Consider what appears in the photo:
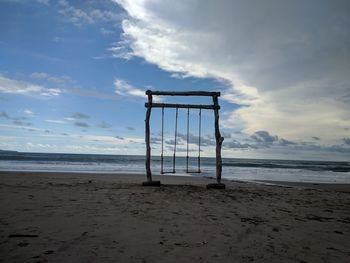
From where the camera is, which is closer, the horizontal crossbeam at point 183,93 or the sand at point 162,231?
the sand at point 162,231

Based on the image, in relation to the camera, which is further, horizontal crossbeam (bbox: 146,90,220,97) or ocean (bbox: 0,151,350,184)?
ocean (bbox: 0,151,350,184)

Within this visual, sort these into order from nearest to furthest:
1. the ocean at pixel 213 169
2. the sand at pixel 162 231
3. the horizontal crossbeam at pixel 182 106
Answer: the sand at pixel 162 231, the horizontal crossbeam at pixel 182 106, the ocean at pixel 213 169

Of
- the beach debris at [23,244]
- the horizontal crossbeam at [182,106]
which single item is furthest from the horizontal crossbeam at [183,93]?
the beach debris at [23,244]

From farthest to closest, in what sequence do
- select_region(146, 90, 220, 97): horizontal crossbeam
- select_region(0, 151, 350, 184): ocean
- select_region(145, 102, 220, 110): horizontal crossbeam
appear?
select_region(0, 151, 350, 184): ocean < select_region(145, 102, 220, 110): horizontal crossbeam < select_region(146, 90, 220, 97): horizontal crossbeam

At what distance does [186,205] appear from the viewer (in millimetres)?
7582

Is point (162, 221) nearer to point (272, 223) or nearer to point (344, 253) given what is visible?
point (272, 223)

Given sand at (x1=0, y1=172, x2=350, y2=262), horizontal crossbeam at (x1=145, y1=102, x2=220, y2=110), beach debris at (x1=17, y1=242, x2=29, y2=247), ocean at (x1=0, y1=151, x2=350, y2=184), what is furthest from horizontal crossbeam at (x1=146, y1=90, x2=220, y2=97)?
beach debris at (x1=17, y1=242, x2=29, y2=247)

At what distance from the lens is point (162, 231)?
5.07m

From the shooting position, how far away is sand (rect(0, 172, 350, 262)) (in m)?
3.99

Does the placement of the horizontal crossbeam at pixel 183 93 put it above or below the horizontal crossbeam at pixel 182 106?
above

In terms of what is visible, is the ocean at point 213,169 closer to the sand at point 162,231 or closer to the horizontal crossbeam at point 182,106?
the horizontal crossbeam at point 182,106

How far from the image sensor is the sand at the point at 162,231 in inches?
157

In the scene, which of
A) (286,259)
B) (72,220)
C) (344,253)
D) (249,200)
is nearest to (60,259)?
(72,220)

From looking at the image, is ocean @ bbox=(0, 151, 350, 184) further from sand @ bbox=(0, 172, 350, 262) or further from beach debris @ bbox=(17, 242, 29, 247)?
beach debris @ bbox=(17, 242, 29, 247)
